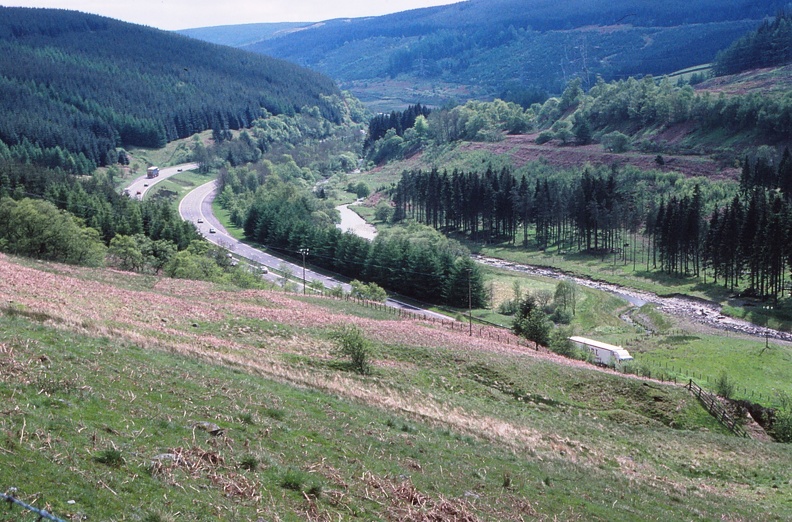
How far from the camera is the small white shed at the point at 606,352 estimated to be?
2512 inches

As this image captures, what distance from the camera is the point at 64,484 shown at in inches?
591

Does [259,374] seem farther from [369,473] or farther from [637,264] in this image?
[637,264]

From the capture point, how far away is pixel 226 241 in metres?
137

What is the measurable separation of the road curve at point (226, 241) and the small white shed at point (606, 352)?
23.2 metres

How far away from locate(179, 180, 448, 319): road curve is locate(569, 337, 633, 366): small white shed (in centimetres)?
2320

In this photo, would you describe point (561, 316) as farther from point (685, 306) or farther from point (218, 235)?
point (218, 235)

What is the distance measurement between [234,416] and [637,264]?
102371 millimetres

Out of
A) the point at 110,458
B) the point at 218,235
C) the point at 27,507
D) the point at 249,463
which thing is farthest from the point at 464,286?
the point at 27,507

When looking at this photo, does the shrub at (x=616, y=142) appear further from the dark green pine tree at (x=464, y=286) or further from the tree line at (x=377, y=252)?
the dark green pine tree at (x=464, y=286)

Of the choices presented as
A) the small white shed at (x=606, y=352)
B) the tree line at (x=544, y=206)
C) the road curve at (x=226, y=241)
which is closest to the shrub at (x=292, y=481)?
the small white shed at (x=606, y=352)

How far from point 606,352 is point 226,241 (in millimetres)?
88859

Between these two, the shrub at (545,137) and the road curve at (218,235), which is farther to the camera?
the shrub at (545,137)

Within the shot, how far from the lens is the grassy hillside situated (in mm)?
16922

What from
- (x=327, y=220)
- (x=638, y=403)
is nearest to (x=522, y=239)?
(x=327, y=220)
